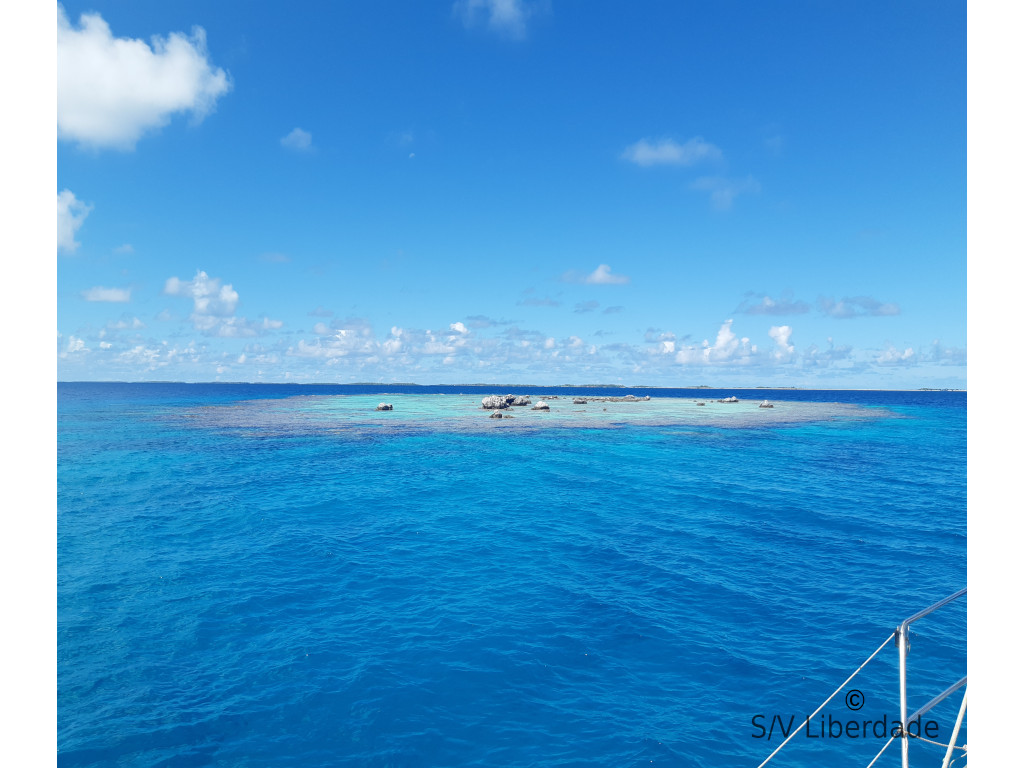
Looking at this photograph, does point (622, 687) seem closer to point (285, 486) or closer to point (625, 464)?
point (285, 486)

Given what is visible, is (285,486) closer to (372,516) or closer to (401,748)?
(372,516)
